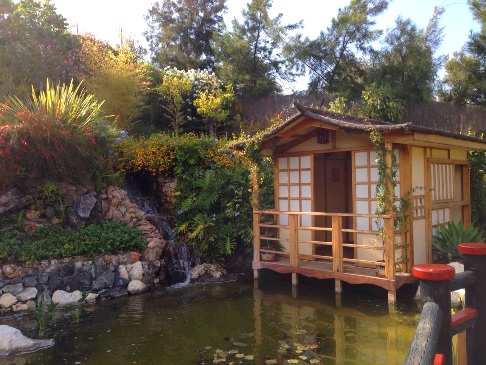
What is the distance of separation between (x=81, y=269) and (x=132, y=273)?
3.18 ft

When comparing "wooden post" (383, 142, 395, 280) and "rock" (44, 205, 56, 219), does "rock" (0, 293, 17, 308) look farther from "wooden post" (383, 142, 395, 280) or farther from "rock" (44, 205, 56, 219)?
"wooden post" (383, 142, 395, 280)

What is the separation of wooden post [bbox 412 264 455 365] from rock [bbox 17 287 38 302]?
7.61 metres

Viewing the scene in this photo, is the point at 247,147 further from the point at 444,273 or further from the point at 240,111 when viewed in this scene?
the point at 240,111

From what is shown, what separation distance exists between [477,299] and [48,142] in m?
8.59

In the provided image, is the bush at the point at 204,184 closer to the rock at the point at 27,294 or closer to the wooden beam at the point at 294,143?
the wooden beam at the point at 294,143

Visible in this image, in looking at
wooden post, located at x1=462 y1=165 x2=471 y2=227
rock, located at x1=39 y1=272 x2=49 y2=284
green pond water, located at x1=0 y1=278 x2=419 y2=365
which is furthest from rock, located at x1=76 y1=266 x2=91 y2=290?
wooden post, located at x1=462 y1=165 x2=471 y2=227

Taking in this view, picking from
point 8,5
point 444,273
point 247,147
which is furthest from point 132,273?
point 8,5

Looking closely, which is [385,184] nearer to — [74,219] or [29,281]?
[74,219]

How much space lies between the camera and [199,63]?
26.1 meters

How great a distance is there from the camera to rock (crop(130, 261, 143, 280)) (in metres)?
9.16

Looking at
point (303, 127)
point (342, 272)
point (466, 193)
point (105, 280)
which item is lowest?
point (105, 280)

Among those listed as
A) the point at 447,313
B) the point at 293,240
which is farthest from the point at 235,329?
the point at 447,313

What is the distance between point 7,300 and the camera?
7.89 m

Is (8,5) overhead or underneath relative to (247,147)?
overhead
